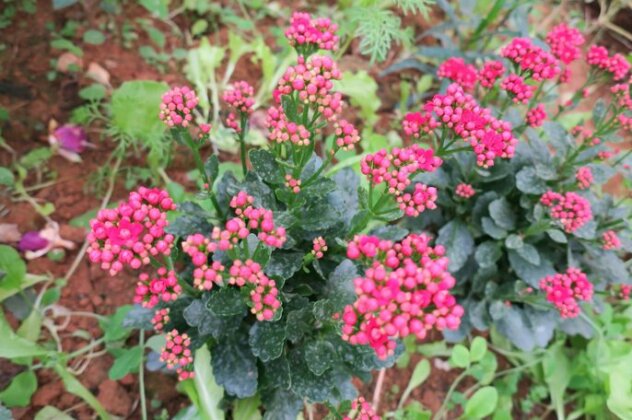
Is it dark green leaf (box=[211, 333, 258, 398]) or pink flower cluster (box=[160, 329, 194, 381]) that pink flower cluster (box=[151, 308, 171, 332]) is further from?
dark green leaf (box=[211, 333, 258, 398])

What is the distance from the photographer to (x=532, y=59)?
2.24m

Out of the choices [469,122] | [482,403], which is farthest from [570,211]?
[482,403]

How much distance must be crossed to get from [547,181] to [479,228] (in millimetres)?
420

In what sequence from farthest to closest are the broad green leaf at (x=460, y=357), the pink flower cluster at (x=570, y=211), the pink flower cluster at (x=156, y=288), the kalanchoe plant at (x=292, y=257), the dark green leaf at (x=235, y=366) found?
1. the broad green leaf at (x=460, y=357)
2. the pink flower cluster at (x=570, y=211)
3. the dark green leaf at (x=235, y=366)
4. the pink flower cluster at (x=156, y=288)
5. the kalanchoe plant at (x=292, y=257)

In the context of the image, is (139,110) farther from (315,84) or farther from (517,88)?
(517,88)

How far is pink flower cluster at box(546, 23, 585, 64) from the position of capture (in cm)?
257

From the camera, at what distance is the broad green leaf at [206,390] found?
7.21ft

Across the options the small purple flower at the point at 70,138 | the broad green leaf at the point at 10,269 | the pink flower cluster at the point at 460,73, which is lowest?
the broad green leaf at the point at 10,269

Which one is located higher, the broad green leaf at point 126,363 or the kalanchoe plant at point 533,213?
the kalanchoe plant at point 533,213

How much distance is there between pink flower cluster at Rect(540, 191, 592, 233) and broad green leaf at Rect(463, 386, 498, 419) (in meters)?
0.87

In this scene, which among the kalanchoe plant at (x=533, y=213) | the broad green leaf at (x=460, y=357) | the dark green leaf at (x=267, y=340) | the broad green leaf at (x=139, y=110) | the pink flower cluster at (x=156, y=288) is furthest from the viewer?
the broad green leaf at (x=139, y=110)

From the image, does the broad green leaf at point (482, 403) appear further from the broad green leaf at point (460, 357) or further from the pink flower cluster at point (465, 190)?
the pink flower cluster at point (465, 190)

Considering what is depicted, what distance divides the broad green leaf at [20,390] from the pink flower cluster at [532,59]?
2.59 meters

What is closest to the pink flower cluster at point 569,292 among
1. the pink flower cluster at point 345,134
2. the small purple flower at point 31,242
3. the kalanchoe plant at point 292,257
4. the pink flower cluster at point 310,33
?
the kalanchoe plant at point 292,257
